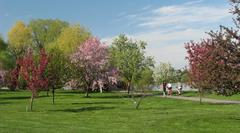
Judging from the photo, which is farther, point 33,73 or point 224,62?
point 33,73

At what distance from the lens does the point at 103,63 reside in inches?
2699

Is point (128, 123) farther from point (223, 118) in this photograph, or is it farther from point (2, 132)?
point (2, 132)

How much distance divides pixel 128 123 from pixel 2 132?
743 cm

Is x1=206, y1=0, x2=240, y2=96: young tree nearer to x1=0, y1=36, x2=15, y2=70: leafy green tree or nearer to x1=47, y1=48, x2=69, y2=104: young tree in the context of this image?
x1=47, y1=48, x2=69, y2=104: young tree

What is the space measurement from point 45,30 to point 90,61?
163 ft

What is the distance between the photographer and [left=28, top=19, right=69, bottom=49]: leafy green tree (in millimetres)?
111938

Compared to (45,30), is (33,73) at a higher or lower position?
lower

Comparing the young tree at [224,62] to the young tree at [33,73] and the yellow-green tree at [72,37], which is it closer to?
the young tree at [33,73]

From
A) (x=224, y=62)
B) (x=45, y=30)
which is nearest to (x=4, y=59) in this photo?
(x=45, y=30)

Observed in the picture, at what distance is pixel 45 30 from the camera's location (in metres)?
114

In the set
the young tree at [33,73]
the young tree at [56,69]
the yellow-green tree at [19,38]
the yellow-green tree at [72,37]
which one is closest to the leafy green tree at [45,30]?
the yellow-green tree at [19,38]

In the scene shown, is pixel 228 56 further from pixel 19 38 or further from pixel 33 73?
pixel 19 38

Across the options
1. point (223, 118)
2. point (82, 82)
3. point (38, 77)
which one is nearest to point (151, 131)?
point (223, 118)

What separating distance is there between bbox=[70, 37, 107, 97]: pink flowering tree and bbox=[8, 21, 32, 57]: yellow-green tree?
3814 centimetres
